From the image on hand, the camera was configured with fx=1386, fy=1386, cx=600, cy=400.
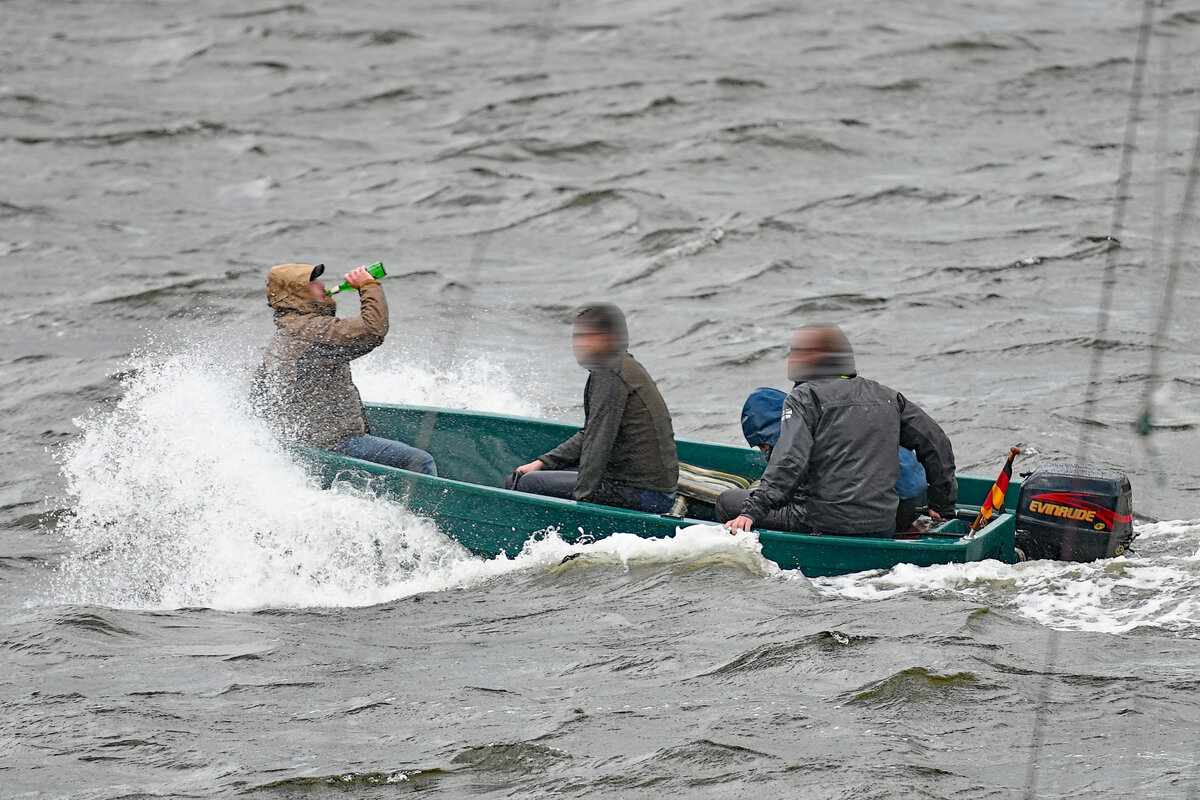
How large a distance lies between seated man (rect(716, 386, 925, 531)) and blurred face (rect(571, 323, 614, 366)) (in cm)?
77

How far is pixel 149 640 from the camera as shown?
6.61 meters

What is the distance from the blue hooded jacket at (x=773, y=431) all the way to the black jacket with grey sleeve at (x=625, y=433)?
424mm

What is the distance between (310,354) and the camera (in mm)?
7867

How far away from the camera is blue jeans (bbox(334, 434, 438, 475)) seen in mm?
8047

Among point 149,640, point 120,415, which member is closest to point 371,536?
point 149,640

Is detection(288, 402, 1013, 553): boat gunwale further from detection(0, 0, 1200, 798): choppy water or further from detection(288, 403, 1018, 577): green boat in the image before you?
detection(0, 0, 1200, 798): choppy water

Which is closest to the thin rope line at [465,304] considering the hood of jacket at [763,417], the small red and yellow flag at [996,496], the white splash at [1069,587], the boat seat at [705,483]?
the boat seat at [705,483]

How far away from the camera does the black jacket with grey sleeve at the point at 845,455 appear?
21.6 ft

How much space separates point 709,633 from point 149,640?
2666mm

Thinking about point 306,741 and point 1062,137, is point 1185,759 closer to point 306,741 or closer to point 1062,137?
point 306,741

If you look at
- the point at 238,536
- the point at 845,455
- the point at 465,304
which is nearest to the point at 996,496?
the point at 845,455

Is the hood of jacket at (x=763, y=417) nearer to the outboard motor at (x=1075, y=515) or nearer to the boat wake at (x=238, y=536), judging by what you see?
the boat wake at (x=238, y=536)

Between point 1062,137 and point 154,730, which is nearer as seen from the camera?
point 154,730

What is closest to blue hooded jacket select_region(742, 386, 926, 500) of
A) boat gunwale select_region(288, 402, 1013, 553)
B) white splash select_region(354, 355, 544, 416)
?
boat gunwale select_region(288, 402, 1013, 553)
